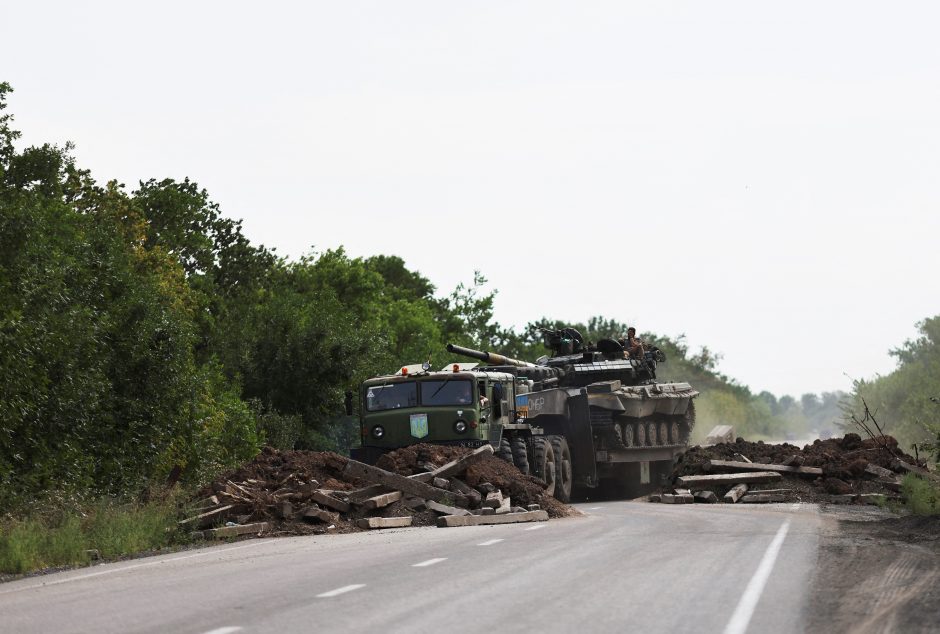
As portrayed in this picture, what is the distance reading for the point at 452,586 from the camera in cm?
1347

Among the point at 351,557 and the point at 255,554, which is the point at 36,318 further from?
the point at 351,557

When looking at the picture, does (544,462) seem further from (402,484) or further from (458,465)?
(402,484)

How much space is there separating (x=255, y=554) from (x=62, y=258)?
1690 cm

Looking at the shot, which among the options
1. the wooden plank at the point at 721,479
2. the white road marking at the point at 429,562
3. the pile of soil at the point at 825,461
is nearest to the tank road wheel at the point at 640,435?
the pile of soil at the point at 825,461

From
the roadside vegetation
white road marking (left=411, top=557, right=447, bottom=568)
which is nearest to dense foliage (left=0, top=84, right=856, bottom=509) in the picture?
the roadside vegetation

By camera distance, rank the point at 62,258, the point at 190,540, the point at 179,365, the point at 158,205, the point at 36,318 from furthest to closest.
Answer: the point at 158,205 < the point at 179,365 < the point at 62,258 < the point at 36,318 < the point at 190,540

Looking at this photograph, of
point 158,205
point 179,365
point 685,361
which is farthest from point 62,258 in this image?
point 685,361

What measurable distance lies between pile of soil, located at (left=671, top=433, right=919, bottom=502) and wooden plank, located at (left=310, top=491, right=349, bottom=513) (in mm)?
11128

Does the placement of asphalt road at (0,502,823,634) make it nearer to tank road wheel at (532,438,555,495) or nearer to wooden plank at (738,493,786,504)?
tank road wheel at (532,438,555,495)

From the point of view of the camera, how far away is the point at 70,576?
16328mm

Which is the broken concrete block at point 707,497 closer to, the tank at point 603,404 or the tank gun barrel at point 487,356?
the tank at point 603,404

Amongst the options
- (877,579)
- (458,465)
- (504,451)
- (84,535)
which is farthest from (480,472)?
(877,579)

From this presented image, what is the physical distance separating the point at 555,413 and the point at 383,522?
10.1 m

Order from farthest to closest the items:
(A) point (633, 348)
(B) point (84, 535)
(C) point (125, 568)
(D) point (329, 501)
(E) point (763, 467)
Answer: (A) point (633, 348), (E) point (763, 467), (D) point (329, 501), (B) point (84, 535), (C) point (125, 568)
